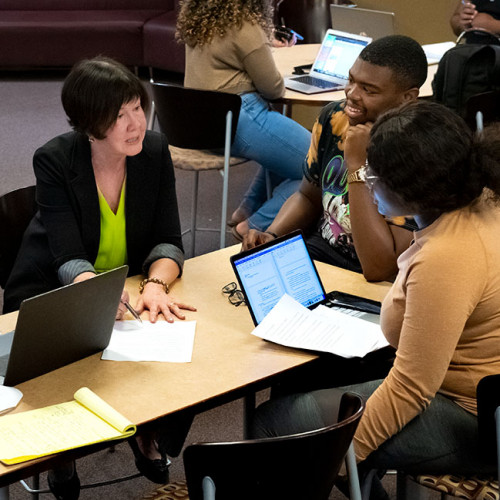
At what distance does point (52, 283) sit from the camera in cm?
258

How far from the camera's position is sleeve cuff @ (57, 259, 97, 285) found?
2.37m

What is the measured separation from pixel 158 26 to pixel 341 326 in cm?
583

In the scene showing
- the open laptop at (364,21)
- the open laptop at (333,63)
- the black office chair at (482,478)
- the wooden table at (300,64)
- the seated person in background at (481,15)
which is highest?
the seated person in background at (481,15)

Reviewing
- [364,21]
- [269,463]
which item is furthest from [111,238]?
[364,21]

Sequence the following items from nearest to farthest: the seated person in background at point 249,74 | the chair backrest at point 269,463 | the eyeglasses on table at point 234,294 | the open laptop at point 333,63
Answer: the chair backrest at point 269,463 → the eyeglasses on table at point 234,294 → the seated person in background at point 249,74 → the open laptop at point 333,63

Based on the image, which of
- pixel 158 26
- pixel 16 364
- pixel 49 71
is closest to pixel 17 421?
pixel 16 364

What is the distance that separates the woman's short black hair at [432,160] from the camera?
1778 millimetres

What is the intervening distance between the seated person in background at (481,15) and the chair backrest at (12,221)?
300 cm

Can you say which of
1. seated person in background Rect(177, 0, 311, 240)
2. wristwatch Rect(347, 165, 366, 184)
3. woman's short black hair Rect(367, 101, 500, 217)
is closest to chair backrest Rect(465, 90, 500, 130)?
seated person in background Rect(177, 0, 311, 240)

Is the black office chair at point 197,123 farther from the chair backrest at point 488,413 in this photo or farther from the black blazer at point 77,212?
the chair backrest at point 488,413

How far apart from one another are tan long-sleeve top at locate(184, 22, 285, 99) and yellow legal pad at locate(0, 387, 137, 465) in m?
2.41

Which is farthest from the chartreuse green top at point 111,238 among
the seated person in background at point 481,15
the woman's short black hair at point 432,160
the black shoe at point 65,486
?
the seated person in background at point 481,15

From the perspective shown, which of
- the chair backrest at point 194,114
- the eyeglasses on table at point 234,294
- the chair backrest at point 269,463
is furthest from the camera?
the chair backrest at point 194,114

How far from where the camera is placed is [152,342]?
204 centimetres
